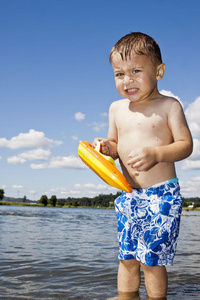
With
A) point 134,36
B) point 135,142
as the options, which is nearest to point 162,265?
point 135,142

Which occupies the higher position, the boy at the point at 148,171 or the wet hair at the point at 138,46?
the wet hair at the point at 138,46

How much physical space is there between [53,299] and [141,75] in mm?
1993

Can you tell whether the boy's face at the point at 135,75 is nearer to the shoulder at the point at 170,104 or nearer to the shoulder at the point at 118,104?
the shoulder at the point at 170,104

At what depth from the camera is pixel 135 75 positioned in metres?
2.43

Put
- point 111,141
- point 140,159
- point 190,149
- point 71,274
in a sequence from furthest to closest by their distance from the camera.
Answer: point 71,274
point 111,141
point 190,149
point 140,159

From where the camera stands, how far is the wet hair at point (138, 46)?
238 centimetres

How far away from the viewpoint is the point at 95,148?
2629 mm

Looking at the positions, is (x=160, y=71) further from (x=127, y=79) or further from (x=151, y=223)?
(x=151, y=223)

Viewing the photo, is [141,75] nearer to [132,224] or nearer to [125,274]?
[132,224]

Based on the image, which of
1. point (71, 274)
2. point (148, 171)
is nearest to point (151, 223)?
point (148, 171)

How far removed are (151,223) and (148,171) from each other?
40 centimetres

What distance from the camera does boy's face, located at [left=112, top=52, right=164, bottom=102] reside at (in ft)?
7.87

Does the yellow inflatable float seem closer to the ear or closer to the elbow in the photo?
the elbow

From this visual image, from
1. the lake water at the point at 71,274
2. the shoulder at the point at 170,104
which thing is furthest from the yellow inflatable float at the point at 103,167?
the lake water at the point at 71,274
